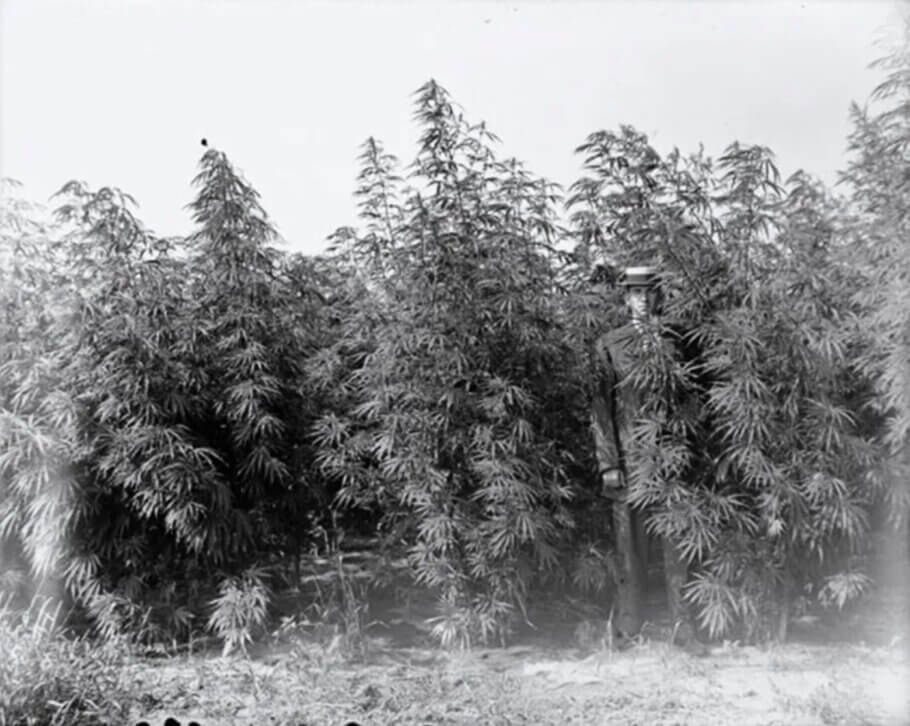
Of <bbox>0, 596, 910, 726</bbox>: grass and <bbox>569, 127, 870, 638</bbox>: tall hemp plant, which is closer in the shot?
<bbox>0, 596, 910, 726</bbox>: grass

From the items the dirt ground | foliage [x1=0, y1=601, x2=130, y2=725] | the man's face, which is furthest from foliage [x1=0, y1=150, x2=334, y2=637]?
the man's face

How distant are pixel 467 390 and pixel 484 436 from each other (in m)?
0.21

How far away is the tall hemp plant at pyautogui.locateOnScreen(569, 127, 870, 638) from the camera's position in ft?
11.0

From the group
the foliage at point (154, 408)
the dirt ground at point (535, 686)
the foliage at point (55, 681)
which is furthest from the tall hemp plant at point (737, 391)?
the foliage at point (55, 681)

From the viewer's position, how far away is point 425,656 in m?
3.64

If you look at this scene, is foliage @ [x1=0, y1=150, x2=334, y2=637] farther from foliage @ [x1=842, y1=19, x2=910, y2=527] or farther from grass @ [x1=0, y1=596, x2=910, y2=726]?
foliage @ [x1=842, y1=19, x2=910, y2=527]

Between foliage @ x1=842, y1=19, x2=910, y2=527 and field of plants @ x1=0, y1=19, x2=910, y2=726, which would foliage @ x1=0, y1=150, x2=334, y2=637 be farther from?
foliage @ x1=842, y1=19, x2=910, y2=527

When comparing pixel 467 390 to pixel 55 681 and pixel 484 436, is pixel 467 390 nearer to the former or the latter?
pixel 484 436

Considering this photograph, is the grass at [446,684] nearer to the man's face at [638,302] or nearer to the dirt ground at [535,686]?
the dirt ground at [535,686]

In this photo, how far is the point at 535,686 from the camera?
3.29 m

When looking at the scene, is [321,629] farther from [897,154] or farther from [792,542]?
[897,154]

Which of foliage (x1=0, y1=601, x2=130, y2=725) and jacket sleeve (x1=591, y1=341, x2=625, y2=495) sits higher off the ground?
jacket sleeve (x1=591, y1=341, x2=625, y2=495)

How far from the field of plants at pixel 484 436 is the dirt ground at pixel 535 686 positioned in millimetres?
22

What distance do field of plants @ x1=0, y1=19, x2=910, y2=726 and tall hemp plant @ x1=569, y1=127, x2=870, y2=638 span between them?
13 mm
